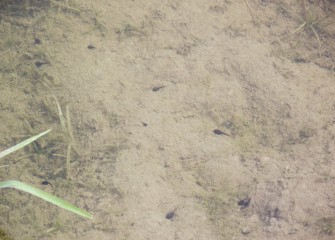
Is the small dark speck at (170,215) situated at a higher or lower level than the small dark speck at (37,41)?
lower

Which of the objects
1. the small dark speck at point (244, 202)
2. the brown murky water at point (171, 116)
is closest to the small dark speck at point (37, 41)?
the brown murky water at point (171, 116)

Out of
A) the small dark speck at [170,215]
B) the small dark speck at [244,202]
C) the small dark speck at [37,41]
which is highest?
the small dark speck at [37,41]

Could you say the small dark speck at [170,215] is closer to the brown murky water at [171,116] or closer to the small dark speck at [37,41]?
the brown murky water at [171,116]

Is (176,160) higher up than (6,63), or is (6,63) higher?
(6,63)

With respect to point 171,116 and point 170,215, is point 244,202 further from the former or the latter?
point 171,116

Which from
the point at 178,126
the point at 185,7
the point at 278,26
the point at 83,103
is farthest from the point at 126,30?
the point at 278,26

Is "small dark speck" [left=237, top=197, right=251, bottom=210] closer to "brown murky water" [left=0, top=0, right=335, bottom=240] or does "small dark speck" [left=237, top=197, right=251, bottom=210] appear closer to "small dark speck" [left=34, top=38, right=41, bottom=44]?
"brown murky water" [left=0, top=0, right=335, bottom=240]

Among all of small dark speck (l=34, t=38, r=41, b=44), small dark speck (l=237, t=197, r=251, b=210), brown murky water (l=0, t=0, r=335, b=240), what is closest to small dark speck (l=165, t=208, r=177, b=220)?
brown murky water (l=0, t=0, r=335, b=240)

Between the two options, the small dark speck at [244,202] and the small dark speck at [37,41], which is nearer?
the small dark speck at [244,202]

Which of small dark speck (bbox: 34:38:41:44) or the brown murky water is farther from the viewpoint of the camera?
small dark speck (bbox: 34:38:41:44)

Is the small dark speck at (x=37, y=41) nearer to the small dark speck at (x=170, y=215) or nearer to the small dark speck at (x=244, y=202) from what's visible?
the small dark speck at (x=170, y=215)

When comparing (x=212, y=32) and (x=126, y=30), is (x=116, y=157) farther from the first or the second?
(x=212, y=32)
